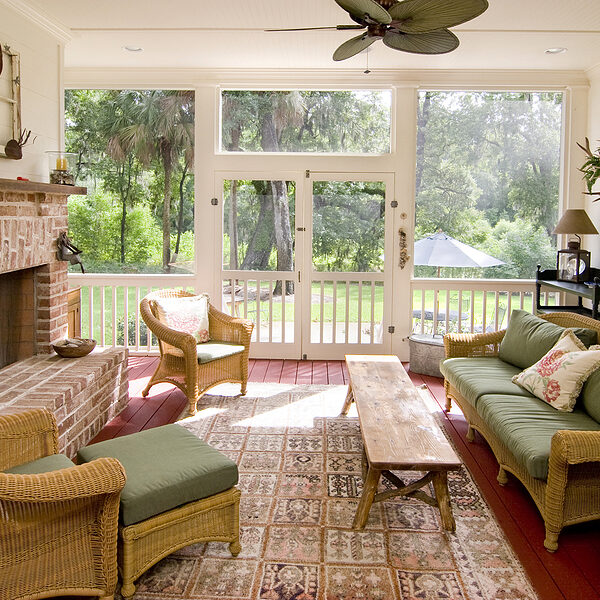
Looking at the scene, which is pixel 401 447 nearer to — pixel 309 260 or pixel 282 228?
pixel 309 260

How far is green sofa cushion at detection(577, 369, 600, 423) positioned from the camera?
3514 mm

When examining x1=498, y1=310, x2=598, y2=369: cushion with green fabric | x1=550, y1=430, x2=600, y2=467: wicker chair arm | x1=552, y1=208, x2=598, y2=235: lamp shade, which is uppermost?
x1=552, y1=208, x2=598, y2=235: lamp shade

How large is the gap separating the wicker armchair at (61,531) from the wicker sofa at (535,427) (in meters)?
1.82

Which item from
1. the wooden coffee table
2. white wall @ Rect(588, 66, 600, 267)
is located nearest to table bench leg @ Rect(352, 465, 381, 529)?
the wooden coffee table

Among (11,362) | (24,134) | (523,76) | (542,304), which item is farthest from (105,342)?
(523,76)

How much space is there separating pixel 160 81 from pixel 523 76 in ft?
11.1

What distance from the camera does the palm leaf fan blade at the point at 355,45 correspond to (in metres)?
3.24

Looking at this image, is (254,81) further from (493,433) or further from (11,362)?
(493,433)

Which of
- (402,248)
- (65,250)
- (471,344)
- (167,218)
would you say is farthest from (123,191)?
(471,344)

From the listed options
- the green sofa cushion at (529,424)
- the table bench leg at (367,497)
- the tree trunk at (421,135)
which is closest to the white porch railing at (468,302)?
the tree trunk at (421,135)

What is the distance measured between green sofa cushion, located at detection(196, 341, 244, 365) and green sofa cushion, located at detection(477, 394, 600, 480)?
6.43 feet

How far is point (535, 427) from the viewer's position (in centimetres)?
341

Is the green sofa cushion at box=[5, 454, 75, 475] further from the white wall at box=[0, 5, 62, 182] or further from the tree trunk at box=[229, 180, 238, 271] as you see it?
the tree trunk at box=[229, 180, 238, 271]

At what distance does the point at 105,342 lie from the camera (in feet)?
22.5
